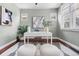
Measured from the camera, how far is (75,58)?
1.53ft

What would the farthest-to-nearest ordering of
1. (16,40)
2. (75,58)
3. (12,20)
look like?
(12,20)
(16,40)
(75,58)

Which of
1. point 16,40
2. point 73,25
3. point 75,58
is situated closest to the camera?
point 75,58

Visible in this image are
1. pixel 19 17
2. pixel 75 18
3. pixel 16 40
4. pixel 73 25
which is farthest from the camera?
pixel 73 25

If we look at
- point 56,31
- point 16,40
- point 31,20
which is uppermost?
point 31,20

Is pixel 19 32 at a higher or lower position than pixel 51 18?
lower

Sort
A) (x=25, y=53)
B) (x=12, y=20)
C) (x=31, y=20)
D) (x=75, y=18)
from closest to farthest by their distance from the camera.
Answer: (x=25, y=53) < (x=31, y=20) < (x=12, y=20) < (x=75, y=18)

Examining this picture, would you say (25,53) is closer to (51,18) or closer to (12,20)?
(51,18)

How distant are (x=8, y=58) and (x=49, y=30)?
905 millimetres

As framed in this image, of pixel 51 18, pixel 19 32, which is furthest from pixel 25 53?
pixel 51 18

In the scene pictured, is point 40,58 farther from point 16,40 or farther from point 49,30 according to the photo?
point 49,30

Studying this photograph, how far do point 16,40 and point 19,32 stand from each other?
148 millimetres

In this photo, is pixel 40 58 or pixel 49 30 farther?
pixel 49 30

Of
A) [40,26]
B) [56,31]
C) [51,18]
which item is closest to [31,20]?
[40,26]

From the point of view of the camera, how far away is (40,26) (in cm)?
134
